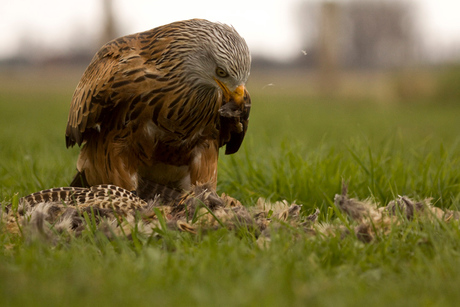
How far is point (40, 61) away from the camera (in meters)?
32.4

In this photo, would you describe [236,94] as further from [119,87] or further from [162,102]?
[119,87]

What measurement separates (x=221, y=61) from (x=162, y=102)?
474mm

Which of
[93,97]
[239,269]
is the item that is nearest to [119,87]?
[93,97]

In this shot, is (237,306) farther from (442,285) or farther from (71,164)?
(71,164)

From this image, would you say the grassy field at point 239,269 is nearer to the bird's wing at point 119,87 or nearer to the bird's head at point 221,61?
the bird's head at point 221,61

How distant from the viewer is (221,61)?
11.2 feet

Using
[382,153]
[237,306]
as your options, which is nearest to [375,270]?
[237,306]

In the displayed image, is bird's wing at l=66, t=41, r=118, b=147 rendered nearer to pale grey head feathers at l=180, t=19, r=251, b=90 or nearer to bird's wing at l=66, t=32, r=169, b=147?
bird's wing at l=66, t=32, r=169, b=147

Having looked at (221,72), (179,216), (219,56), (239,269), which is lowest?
(179,216)

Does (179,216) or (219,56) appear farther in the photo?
(219,56)

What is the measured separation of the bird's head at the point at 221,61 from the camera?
3406mm

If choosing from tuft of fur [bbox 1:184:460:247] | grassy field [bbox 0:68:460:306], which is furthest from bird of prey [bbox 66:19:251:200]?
grassy field [bbox 0:68:460:306]

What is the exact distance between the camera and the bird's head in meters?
3.41

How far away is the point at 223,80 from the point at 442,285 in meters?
1.95
